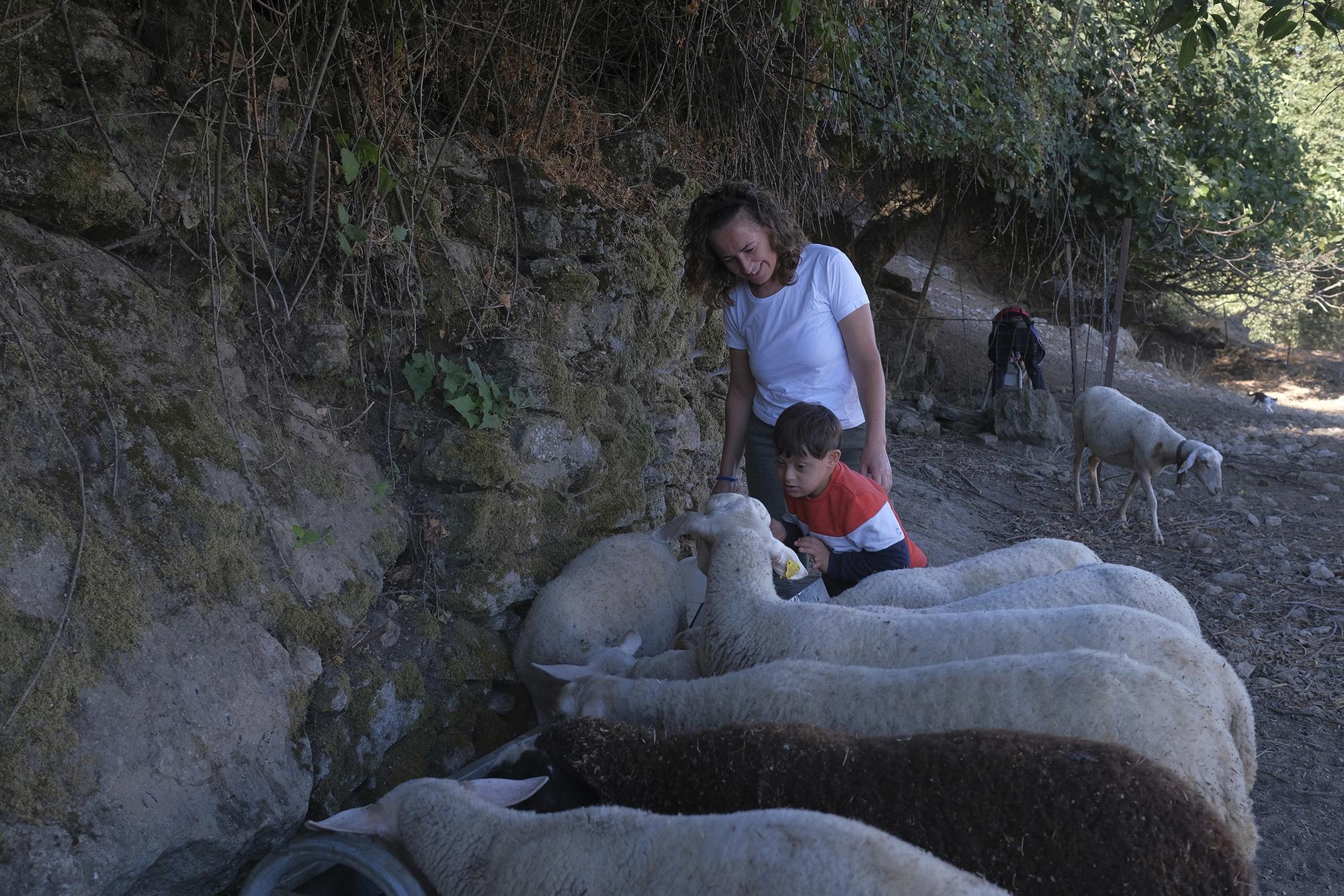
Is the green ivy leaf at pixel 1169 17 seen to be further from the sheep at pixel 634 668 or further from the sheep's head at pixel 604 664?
the sheep's head at pixel 604 664

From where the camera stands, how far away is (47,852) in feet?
6.56

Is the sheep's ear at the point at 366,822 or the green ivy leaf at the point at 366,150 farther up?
the green ivy leaf at the point at 366,150

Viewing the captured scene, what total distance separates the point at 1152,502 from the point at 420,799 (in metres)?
6.89

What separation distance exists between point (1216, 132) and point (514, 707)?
10.6 metres

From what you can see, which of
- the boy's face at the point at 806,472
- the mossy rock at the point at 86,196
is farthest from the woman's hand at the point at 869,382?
the mossy rock at the point at 86,196

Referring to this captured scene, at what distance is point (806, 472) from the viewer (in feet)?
11.0

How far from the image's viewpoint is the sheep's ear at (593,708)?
2.73m

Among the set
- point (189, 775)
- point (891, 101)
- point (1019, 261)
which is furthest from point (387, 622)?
point (1019, 261)

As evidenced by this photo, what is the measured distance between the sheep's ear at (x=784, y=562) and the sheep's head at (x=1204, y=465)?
5838 mm

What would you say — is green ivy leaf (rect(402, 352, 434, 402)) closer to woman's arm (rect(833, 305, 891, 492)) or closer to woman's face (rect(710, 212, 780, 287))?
woman's face (rect(710, 212, 780, 287))

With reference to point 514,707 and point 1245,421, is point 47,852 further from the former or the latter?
point 1245,421

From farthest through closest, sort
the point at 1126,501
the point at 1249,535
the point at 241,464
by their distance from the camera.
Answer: the point at 1126,501, the point at 1249,535, the point at 241,464

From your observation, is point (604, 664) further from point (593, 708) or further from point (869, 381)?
point (869, 381)

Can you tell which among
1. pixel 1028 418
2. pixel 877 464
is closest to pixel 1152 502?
pixel 1028 418
